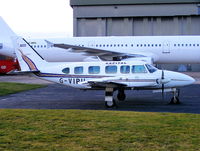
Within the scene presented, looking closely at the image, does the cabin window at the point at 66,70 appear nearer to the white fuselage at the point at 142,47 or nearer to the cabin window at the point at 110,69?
the cabin window at the point at 110,69

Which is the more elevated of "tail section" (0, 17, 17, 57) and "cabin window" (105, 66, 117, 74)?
"tail section" (0, 17, 17, 57)

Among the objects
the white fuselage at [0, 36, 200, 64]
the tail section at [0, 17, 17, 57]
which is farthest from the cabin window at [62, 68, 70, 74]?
the tail section at [0, 17, 17, 57]

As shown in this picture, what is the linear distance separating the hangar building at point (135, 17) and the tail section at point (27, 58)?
38260mm

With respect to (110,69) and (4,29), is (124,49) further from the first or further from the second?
(110,69)

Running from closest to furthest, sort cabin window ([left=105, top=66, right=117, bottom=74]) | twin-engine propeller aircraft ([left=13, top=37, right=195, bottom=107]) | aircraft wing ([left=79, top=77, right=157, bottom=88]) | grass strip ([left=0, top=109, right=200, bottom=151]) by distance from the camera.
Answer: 1. grass strip ([left=0, top=109, right=200, bottom=151])
2. aircraft wing ([left=79, top=77, right=157, bottom=88])
3. twin-engine propeller aircraft ([left=13, top=37, right=195, bottom=107])
4. cabin window ([left=105, top=66, right=117, bottom=74])

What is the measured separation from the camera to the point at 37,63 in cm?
1745

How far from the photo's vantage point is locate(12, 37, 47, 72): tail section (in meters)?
17.4

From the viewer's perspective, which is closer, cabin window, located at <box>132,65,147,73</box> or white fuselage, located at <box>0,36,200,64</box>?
cabin window, located at <box>132,65,147,73</box>

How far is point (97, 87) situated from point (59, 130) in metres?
6.97

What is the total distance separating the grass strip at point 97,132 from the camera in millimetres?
7605

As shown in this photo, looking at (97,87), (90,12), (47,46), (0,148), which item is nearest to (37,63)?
(97,87)

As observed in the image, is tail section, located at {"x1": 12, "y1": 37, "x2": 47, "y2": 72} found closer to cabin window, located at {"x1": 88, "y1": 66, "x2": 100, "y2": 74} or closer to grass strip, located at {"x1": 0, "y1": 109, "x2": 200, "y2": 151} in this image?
cabin window, located at {"x1": 88, "y1": 66, "x2": 100, "y2": 74}

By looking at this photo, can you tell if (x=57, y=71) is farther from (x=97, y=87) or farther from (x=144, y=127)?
(x=144, y=127)

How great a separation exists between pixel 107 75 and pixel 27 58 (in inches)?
152
